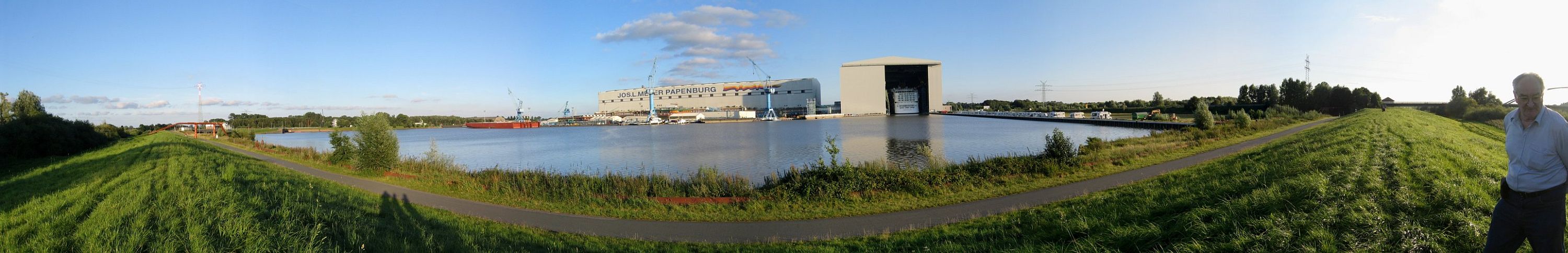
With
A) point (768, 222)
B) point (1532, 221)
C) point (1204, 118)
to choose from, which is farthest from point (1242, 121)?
point (1532, 221)

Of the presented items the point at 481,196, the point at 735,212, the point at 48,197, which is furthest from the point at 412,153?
the point at 735,212

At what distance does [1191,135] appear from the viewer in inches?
931

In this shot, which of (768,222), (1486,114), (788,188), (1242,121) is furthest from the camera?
(1242,121)

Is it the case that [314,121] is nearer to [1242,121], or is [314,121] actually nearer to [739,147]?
[739,147]

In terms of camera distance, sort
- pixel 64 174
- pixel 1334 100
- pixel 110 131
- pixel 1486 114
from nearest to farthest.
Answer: pixel 64 174, pixel 1486 114, pixel 110 131, pixel 1334 100

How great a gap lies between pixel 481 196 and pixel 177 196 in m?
5.14

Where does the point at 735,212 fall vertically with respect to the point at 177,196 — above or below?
below

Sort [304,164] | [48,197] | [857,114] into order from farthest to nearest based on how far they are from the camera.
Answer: [857,114], [304,164], [48,197]

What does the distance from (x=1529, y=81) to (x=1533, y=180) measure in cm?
62

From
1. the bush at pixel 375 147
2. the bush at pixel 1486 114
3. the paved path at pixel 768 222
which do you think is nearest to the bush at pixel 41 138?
the bush at pixel 375 147

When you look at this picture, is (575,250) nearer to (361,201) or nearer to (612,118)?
(361,201)

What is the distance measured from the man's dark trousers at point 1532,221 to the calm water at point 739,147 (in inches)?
470

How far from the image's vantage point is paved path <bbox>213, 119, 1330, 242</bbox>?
711cm

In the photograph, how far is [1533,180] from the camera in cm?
291
